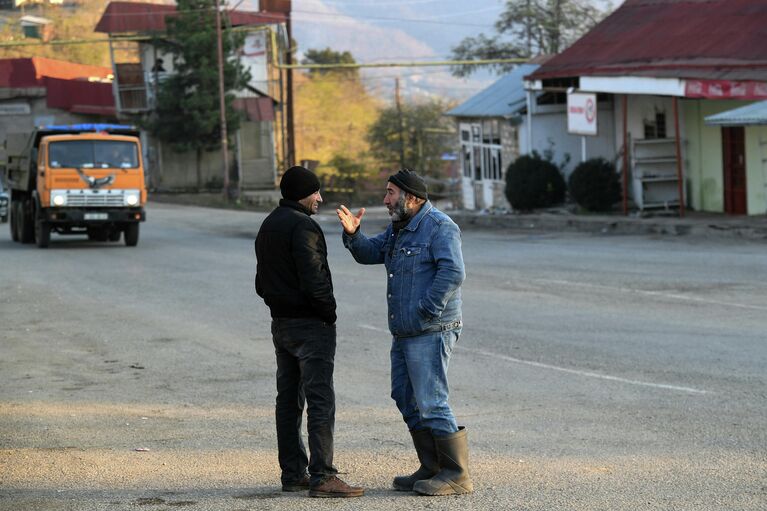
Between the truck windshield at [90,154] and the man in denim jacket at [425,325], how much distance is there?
69.4ft

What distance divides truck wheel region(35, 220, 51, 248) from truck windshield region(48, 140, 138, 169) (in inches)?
58.6

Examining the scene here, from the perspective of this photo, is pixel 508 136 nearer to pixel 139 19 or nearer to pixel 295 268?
pixel 139 19

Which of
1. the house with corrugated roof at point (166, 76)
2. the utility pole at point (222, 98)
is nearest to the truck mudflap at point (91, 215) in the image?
the utility pole at point (222, 98)

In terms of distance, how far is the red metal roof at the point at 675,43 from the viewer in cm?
2967

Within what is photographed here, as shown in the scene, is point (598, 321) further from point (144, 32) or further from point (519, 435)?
point (144, 32)

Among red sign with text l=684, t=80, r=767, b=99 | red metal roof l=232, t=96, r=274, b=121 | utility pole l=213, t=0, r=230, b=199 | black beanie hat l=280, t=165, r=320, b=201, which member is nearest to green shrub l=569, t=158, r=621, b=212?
red sign with text l=684, t=80, r=767, b=99

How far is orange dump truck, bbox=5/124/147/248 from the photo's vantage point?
27.0 m

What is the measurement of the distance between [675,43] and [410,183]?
1093 inches

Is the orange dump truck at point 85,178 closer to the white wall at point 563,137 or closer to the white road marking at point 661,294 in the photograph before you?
the white road marking at point 661,294

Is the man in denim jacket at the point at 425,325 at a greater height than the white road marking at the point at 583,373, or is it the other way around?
the man in denim jacket at the point at 425,325

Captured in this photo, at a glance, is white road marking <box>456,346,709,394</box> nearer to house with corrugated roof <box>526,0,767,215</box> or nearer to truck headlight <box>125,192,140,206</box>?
truck headlight <box>125,192,140,206</box>

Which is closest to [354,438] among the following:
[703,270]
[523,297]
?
[523,297]

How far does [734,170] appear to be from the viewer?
3189 cm

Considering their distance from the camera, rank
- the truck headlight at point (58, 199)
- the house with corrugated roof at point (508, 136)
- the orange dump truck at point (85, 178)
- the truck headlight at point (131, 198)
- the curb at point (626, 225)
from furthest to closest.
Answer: the house with corrugated roof at point (508, 136), the truck headlight at point (131, 198), the curb at point (626, 225), the orange dump truck at point (85, 178), the truck headlight at point (58, 199)
